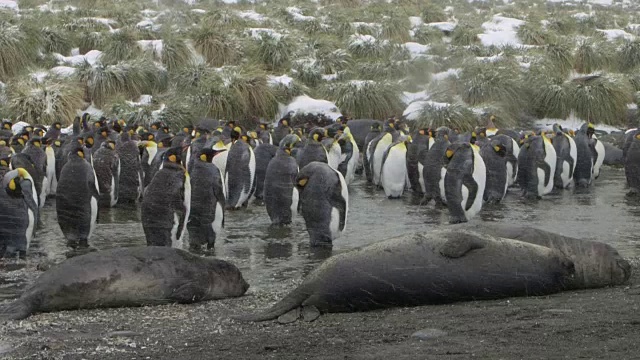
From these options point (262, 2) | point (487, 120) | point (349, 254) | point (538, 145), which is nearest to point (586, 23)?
point (262, 2)

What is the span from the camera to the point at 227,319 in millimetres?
6152

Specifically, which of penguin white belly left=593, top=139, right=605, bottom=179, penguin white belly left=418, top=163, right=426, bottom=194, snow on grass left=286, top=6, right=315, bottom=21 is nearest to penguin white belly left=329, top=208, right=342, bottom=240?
penguin white belly left=418, top=163, right=426, bottom=194

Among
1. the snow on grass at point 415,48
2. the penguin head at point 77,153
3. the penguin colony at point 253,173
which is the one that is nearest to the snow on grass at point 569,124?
the penguin colony at point 253,173

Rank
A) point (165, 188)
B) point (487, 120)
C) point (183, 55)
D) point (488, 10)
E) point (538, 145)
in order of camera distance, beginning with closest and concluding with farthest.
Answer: point (165, 188) < point (538, 145) < point (487, 120) < point (183, 55) < point (488, 10)

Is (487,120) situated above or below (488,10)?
below

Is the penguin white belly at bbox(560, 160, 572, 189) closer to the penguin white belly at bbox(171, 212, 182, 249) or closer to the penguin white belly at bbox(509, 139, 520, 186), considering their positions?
the penguin white belly at bbox(509, 139, 520, 186)

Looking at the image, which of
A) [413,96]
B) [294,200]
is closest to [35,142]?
[294,200]

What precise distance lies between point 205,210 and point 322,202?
3.93 feet

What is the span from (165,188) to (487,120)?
37.8 feet

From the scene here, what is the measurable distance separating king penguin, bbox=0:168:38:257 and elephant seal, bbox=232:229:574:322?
373 cm

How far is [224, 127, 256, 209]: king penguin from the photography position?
12367mm

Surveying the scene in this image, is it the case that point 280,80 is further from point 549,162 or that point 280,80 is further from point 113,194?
point 113,194

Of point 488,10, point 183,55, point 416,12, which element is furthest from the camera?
point 488,10

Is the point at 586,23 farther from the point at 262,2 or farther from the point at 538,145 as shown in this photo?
the point at 538,145
